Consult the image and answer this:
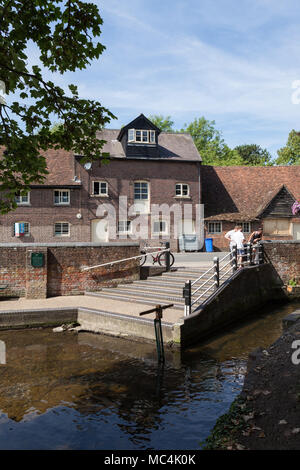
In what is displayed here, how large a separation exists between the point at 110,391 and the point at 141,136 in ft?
75.6

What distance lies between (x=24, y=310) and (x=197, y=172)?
66.5ft

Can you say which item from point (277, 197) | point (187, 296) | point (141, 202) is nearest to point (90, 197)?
point (141, 202)

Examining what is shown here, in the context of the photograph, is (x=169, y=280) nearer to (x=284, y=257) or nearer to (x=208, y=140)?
(x=284, y=257)

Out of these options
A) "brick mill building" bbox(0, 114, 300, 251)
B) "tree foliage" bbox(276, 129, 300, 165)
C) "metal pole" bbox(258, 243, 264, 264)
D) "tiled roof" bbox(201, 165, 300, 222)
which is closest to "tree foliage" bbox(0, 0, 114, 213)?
"metal pole" bbox(258, 243, 264, 264)

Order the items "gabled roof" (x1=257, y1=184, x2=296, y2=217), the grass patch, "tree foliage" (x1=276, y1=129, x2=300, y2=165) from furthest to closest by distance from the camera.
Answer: "tree foliage" (x1=276, y1=129, x2=300, y2=165)
"gabled roof" (x1=257, y1=184, x2=296, y2=217)
the grass patch

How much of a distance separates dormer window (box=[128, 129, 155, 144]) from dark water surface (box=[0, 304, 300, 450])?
19.4 metres

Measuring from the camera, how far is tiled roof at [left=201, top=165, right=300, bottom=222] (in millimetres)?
29172

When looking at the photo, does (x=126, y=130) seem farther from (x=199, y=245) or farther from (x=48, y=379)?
(x=48, y=379)

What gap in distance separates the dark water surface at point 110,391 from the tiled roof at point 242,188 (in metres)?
19.3

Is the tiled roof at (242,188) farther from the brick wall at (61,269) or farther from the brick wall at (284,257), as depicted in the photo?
the brick wall at (61,269)

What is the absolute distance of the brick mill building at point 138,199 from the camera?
25.6m

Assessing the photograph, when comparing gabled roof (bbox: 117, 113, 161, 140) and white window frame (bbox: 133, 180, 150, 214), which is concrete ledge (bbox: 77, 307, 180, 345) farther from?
gabled roof (bbox: 117, 113, 161, 140)

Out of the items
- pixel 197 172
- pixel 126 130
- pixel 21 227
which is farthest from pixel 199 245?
pixel 21 227

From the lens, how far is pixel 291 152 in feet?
139
